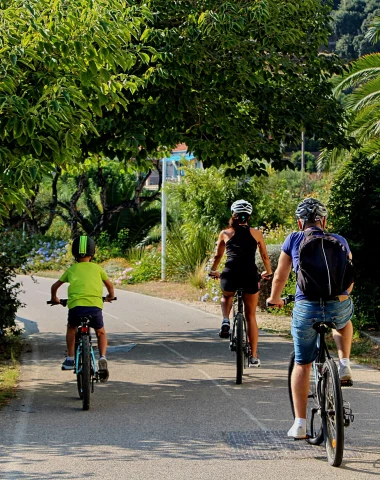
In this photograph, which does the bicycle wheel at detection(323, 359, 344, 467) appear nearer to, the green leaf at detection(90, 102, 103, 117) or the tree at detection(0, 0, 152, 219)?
the tree at detection(0, 0, 152, 219)

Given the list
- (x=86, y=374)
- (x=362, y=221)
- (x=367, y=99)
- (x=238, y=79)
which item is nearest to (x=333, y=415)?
(x=86, y=374)

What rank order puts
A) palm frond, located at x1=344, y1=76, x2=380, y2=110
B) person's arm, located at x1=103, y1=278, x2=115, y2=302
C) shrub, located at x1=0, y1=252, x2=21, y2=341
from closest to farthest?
1. person's arm, located at x1=103, y1=278, x2=115, y2=302
2. shrub, located at x1=0, y1=252, x2=21, y2=341
3. palm frond, located at x1=344, y1=76, x2=380, y2=110

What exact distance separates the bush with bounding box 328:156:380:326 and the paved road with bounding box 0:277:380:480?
66.1 inches

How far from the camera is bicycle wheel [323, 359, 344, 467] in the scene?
257 inches

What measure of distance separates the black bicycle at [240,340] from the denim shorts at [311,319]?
3.18 meters

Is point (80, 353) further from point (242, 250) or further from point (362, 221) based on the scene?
point (362, 221)

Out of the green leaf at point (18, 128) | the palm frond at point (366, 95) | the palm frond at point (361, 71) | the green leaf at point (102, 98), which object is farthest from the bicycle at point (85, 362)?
the palm frond at point (366, 95)

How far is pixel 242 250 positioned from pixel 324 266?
4122mm

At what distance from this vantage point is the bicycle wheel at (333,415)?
652cm

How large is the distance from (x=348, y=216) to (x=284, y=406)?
22.6 feet

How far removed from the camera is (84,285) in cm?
973

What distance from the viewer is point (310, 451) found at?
7.29 m

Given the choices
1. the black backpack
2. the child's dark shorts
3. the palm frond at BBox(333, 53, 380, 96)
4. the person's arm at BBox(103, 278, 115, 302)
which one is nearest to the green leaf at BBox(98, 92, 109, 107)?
the person's arm at BBox(103, 278, 115, 302)

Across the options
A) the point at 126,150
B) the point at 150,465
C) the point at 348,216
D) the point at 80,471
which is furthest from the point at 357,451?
the point at 348,216
